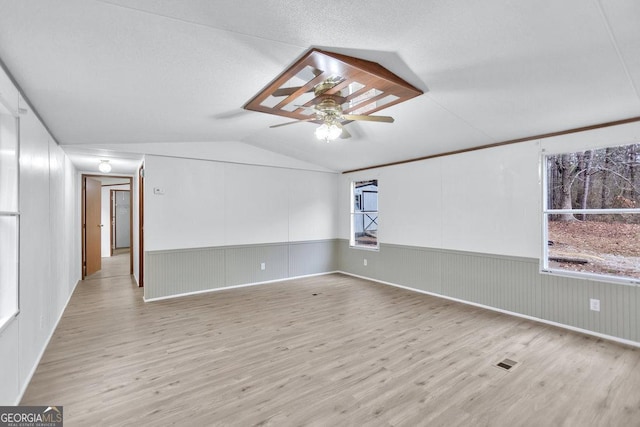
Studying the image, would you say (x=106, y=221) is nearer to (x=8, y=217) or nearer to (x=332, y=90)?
(x=8, y=217)

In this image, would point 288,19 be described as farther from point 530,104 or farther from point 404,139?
point 404,139

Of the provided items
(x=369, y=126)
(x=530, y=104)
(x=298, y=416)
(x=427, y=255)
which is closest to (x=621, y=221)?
(x=530, y=104)

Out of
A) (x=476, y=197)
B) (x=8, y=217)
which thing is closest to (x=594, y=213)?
(x=476, y=197)

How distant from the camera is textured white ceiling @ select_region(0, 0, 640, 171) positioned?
5.42ft

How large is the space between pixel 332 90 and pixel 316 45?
651 millimetres

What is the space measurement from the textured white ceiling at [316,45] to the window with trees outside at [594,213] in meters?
0.47

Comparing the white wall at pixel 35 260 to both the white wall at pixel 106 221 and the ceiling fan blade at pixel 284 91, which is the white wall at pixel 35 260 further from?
the white wall at pixel 106 221

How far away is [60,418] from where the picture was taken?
2.01m

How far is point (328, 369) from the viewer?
8.70 feet

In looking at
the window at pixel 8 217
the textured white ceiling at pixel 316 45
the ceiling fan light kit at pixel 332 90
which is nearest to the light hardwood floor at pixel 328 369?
the window at pixel 8 217

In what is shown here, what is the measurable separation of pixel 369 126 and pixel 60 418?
404 centimetres

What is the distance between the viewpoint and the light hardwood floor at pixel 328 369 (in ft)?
6.82

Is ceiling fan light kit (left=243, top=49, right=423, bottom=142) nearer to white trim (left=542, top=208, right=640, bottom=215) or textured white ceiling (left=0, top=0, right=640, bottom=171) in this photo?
textured white ceiling (left=0, top=0, right=640, bottom=171)

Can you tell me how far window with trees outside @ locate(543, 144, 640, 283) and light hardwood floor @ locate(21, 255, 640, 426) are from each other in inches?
32.8
